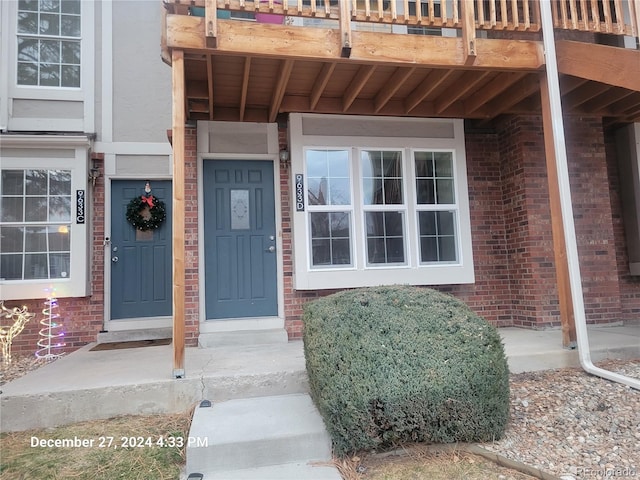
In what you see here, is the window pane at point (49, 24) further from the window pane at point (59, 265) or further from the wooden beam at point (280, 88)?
the wooden beam at point (280, 88)

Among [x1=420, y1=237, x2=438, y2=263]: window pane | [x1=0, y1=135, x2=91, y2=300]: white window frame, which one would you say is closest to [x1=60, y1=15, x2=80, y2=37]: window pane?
[x1=0, y1=135, x2=91, y2=300]: white window frame

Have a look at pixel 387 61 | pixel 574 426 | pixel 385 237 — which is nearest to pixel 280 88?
pixel 387 61

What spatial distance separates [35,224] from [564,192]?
6.23 meters

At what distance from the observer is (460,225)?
533 cm

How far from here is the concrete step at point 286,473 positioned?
238 cm

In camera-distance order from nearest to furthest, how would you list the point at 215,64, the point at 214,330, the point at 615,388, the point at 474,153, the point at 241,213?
1. the point at 615,388
2. the point at 215,64
3. the point at 214,330
4. the point at 241,213
5. the point at 474,153

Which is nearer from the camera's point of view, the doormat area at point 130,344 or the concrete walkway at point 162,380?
the concrete walkway at point 162,380

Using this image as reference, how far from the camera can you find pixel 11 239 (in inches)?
215

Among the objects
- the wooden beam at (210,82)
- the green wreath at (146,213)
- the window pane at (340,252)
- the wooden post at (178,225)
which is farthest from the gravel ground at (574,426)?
the green wreath at (146,213)

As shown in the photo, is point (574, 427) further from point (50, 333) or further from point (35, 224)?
point (35, 224)

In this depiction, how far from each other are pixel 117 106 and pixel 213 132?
2008mm

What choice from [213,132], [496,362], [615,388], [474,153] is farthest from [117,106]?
[615,388]

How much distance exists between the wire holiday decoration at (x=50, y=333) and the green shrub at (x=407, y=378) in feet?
13.3

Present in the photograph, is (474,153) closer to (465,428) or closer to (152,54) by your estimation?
(465,428)
